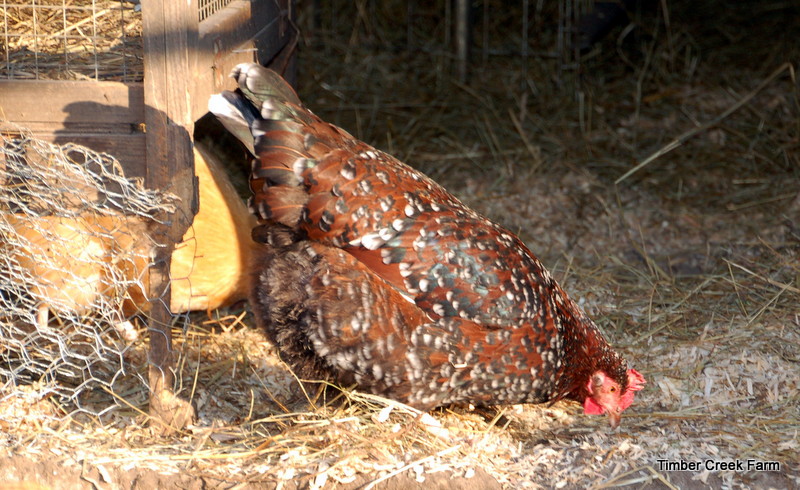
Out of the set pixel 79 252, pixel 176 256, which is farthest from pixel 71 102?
pixel 176 256

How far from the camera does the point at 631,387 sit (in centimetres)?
312

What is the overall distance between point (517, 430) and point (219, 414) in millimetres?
1160

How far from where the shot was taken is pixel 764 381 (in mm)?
3396

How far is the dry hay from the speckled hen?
0.77 ft

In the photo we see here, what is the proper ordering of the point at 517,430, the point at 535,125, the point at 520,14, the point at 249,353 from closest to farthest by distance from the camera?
1. the point at 517,430
2. the point at 249,353
3. the point at 535,125
4. the point at 520,14

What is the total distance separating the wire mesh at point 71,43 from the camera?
2963 mm

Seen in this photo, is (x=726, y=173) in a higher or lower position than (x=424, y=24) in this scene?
Result: lower

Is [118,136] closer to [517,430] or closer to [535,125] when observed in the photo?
[517,430]

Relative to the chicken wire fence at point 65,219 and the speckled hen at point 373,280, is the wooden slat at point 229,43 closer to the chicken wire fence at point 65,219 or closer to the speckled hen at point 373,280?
the speckled hen at point 373,280

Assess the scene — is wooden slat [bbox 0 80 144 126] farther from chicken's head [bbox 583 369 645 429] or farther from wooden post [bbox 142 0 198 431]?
chicken's head [bbox 583 369 645 429]

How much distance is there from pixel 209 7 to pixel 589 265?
2.42m

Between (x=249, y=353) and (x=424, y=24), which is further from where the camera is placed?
(x=424, y=24)

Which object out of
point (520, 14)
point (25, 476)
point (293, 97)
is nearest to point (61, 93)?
point (293, 97)

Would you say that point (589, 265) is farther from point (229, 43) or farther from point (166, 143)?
point (166, 143)
